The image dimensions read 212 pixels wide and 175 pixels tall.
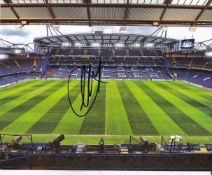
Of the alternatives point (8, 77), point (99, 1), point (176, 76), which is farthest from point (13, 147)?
point (176, 76)

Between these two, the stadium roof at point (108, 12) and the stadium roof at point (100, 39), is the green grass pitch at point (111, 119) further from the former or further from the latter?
the stadium roof at point (100, 39)

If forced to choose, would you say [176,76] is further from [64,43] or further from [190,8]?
[190,8]

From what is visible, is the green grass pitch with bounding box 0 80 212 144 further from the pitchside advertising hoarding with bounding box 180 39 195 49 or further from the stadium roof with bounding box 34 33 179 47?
the stadium roof with bounding box 34 33 179 47

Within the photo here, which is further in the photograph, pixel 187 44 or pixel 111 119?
pixel 187 44

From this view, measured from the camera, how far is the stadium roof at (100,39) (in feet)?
268

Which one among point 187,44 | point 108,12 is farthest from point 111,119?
point 187,44

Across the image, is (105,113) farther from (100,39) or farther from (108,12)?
(100,39)

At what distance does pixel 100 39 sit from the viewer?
90.4m

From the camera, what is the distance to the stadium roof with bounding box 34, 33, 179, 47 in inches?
3221

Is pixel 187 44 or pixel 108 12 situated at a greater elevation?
pixel 187 44

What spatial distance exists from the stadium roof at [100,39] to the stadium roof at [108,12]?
73.4m

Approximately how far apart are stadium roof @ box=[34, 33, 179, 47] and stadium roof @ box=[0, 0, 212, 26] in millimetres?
73393

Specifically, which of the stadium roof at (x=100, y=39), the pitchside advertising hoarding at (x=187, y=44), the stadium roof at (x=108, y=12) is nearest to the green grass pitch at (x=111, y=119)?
the stadium roof at (x=108, y=12)

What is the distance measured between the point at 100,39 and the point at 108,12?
84608mm
